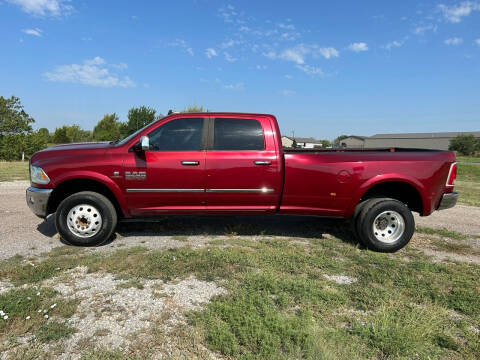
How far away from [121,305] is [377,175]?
3.67 metres

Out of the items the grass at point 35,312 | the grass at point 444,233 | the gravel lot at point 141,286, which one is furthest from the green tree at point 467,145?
the grass at point 35,312

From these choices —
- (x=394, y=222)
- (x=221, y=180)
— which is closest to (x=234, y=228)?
(x=221, y=180)

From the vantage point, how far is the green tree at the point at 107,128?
4134 cm

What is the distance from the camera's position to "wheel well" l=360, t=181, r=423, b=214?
4308 millimetres

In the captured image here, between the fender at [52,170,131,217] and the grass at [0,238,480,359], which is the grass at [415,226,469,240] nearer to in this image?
the grass at [0,238,480,359]

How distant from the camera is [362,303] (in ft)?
8.92

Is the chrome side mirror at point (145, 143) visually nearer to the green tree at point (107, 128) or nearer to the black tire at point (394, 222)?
the black tire at point (394, 222)

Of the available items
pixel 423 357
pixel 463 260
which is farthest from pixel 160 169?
pixel 463 260

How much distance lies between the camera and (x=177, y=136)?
13.8ft

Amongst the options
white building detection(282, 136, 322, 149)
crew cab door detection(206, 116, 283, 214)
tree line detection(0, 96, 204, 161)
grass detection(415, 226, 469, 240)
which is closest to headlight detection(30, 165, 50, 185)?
crew cab door detection(206, 116, 283, 214)

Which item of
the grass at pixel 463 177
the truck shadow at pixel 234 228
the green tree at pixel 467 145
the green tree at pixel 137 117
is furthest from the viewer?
the green tree at pixel 467 145

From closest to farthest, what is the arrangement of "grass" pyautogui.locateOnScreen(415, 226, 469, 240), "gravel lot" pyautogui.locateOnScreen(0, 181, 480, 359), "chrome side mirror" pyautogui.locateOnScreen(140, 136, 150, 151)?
"gravel lot" pyautogui.locateOnScreen(0, 181, 480, 359) → "chrome side mirror" pyautogui.locateOnScreen(140, 136, 150, 151) → "grass" pyautogui.locateOnScreen(415, 226, 469, 240)

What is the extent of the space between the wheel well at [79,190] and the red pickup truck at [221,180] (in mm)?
14

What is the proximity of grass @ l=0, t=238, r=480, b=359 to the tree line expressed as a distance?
21.0 m
